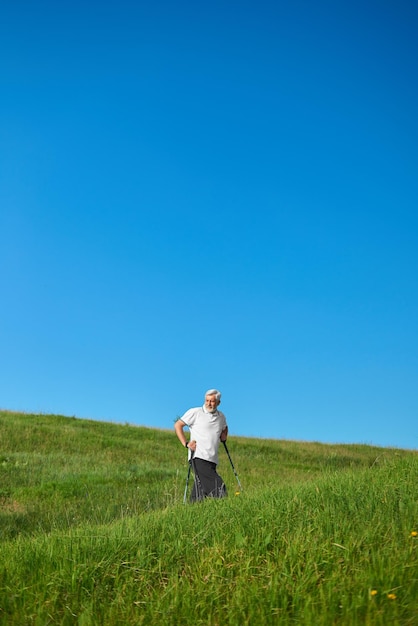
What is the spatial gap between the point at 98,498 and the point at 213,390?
241 inches

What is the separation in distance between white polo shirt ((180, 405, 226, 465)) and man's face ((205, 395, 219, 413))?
0.08 metres

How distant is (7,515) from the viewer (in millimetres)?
14820

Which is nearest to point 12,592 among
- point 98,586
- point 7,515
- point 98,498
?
point 98,586

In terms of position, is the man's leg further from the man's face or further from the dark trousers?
the man's face

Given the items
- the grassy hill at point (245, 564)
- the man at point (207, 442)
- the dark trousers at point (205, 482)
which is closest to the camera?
the grassy hill at point (245, 564)

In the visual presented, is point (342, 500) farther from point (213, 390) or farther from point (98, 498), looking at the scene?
point (98, 498)

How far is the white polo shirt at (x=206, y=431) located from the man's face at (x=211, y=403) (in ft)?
0.27

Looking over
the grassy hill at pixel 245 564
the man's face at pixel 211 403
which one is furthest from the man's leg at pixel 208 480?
the grassy hill at pixel 245 564

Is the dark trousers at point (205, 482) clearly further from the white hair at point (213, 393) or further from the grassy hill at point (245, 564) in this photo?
the grassy hill at point (245, 564)

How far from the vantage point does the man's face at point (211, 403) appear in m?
13.3

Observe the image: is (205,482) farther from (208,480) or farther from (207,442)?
(207,442)

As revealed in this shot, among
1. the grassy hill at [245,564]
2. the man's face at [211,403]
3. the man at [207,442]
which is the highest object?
the man's face at [211,403]

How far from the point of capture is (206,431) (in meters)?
13.3

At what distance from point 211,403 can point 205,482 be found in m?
1.59
